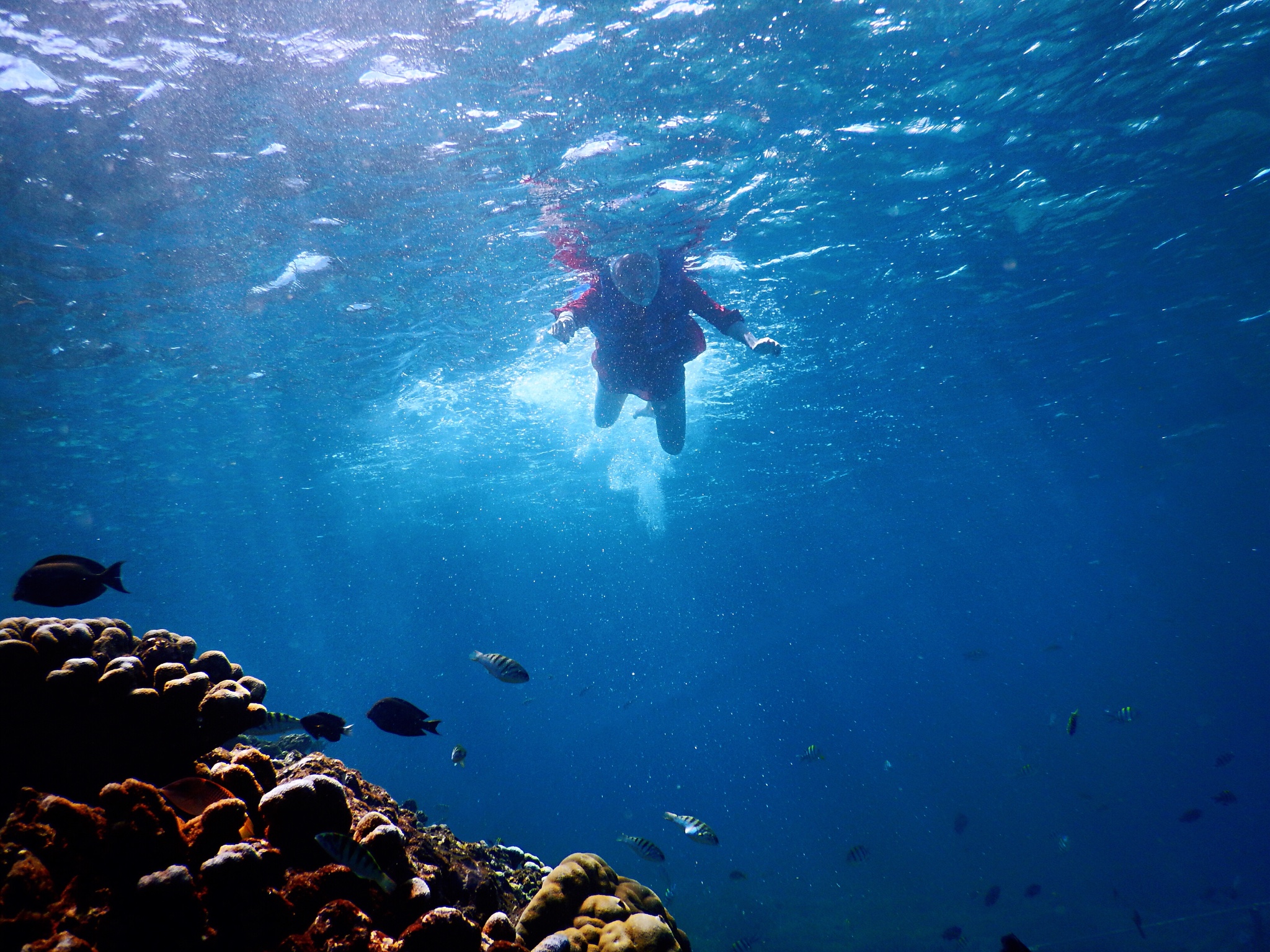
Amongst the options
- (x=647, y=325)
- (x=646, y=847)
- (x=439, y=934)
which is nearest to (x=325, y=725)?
(x=439, y=934)

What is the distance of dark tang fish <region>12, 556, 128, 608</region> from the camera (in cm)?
434

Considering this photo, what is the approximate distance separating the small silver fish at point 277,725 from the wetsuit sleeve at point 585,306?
8071 mm

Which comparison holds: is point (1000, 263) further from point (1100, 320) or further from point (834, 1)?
point (834, 1)

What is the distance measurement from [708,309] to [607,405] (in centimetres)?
397

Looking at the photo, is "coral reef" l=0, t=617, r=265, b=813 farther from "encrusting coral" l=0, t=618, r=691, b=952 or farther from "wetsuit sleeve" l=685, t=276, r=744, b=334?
"wetsuit sleeve" l=685, t=276, r=744, b=334

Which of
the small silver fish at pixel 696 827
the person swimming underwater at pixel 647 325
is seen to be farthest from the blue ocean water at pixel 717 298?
the small silver fish at pixel 696 827

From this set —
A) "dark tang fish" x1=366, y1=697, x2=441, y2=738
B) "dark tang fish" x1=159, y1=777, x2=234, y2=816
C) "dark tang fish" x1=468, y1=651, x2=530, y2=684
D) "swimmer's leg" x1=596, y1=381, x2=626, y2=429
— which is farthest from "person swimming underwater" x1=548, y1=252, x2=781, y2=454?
"dark tang fish" x1=159, y1=777, x2=234, y2=816

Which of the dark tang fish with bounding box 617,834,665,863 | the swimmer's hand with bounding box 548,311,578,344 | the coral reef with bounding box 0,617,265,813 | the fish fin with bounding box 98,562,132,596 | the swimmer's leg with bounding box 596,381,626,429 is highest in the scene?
the swimmer's leg with bounding box 596,381,626,429

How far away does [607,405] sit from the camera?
13875mm

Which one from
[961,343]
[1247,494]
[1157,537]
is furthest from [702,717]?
[961,343]

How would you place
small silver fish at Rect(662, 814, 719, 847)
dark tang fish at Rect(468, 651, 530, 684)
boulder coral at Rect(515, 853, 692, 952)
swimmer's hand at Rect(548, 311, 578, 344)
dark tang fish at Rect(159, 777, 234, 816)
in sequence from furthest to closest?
1. swimmer's hand at Rect(548, 311, 578, 344)
2. small silver fish at Rect(662, 814, 719, 847)
3. dark tang fish at Rect(468, 651, 530, 684)
4. boulder coral at Rect(515, 853, 692, 952)
5. dark tang fish at Rect(159, 777, 234, 816)

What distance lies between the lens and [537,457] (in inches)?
1205

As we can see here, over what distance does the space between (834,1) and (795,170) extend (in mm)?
3382

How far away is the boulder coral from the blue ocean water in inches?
427
